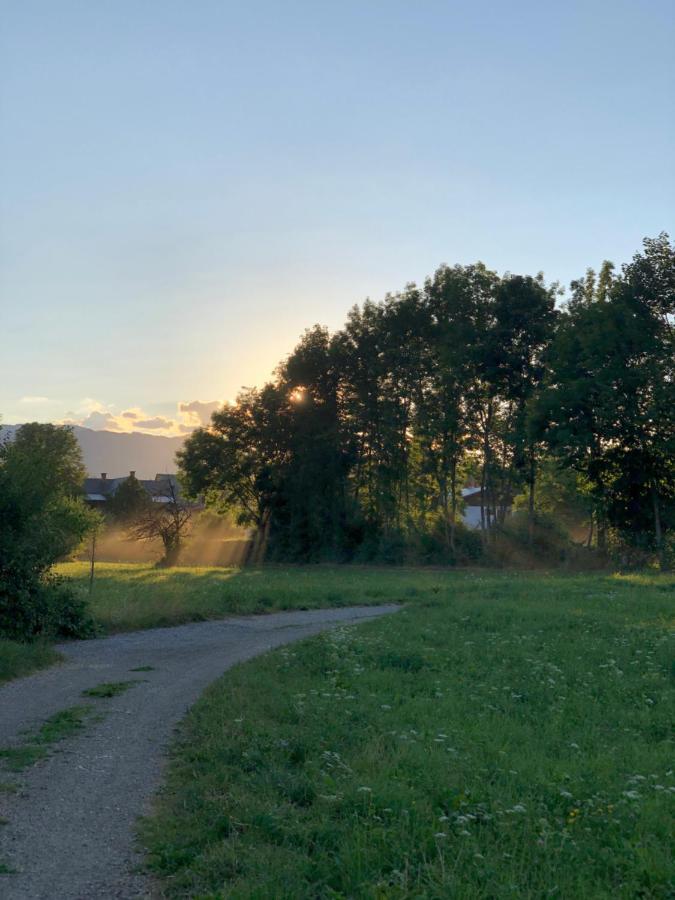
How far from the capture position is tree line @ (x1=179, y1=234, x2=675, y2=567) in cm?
4288

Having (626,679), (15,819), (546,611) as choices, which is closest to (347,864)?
(15,819)

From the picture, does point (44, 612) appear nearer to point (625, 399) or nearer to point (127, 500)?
point (625, 399)

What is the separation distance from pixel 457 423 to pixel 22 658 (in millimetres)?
40275

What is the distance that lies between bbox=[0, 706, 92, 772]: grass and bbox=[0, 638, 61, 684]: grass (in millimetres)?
3057

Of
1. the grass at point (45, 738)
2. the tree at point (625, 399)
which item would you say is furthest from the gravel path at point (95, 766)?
the tree at point (625, 399)

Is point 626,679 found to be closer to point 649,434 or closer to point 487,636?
point 487,636

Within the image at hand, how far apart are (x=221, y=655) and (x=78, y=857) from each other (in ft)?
36.2

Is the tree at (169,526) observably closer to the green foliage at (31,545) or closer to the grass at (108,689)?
the green foliage at (31,545)

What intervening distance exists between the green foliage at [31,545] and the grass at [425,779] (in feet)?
18.6

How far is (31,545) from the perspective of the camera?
17703 mm

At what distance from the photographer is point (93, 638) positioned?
19.8 meters

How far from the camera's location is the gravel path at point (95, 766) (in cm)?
587

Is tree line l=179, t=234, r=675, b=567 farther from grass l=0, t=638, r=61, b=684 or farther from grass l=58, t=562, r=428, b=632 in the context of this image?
grass l=0, t=638, r=61, b=684

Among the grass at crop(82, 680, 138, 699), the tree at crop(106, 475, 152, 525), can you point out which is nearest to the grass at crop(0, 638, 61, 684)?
the grass at crop(82, 680, 138, 699)
